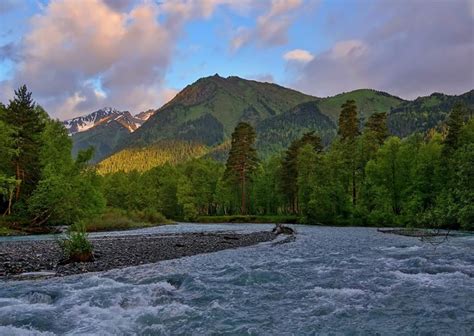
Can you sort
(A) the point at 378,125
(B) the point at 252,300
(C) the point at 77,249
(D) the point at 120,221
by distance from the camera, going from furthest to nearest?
1. (A) the point at 378,125
2. (D) the point at 120,221
3. (C) the point at 77,249
4. (B) the point at 252,300

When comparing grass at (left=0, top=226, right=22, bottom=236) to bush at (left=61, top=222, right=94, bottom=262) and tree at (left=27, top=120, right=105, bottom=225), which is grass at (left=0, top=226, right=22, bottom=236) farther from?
bush at (left=61, top=222, right=94, bottom=262)

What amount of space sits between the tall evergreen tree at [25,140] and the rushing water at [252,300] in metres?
42.4

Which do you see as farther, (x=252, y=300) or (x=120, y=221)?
(x=120, y=221)

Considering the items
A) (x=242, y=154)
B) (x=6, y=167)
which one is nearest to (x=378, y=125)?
(x=242, y=154)

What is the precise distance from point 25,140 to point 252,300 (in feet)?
174

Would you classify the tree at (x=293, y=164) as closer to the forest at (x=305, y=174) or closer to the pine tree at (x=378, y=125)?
the forest at (x=305, y=174)

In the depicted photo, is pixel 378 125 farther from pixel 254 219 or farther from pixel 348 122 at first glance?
pixel 254 219

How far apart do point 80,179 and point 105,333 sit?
55.1m

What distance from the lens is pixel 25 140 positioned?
5797cm

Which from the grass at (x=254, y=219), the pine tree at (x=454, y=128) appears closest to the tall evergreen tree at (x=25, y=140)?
the grass at (x=254, y=219)

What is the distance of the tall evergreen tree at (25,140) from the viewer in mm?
57000

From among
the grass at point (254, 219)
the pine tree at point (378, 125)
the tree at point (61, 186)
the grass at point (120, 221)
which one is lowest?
the grass at point (254, 219)

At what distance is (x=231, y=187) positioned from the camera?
356ft

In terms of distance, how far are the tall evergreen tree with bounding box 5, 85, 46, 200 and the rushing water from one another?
139ft
